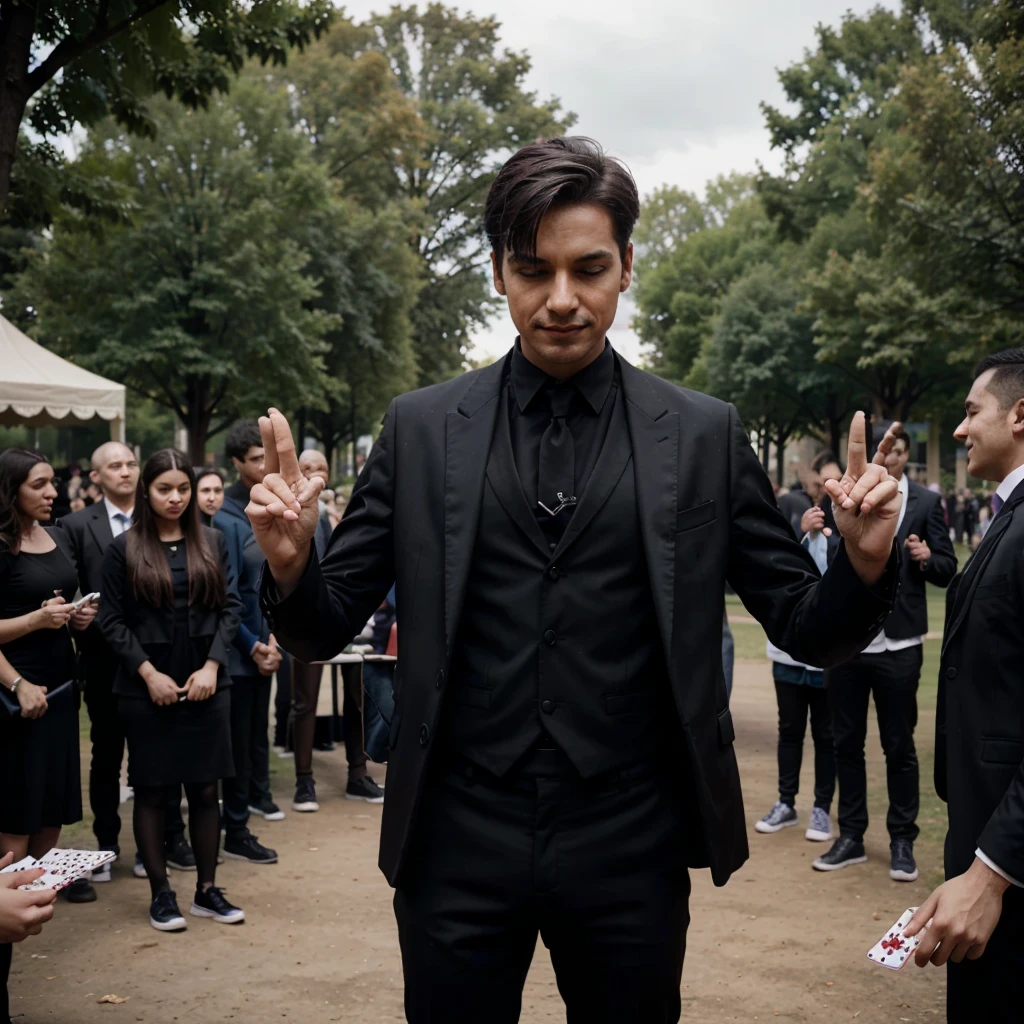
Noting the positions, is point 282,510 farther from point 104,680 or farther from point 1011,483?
point 104,680

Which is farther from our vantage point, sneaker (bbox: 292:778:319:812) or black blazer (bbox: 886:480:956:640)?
sneaker (bbox: 292:778:319:812)

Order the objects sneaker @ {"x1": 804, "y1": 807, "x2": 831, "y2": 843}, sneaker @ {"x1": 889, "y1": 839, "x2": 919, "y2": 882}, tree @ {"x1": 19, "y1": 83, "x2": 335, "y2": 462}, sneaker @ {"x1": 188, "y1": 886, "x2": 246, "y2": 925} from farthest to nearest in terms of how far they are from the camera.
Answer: tree @ {"x1": 19, "y1": 83, "x2": 335, "y2": 462} → sneaker @ {"x1": 804, "y1": 807, "x2": 831, "y2": 843} → sneaker @ {"x1": 889, "y1": 839, "x2": 919, "y2": 882} → sneaker @ {"x1": 188, "y1": 886, "x2": 246, "y2": 925}

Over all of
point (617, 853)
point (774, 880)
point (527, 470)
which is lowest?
point (774, 880)

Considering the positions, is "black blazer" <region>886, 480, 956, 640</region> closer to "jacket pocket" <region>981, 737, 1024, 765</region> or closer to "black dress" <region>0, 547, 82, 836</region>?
"jacket pocket" <region>981, 737, 1024, 765</region>

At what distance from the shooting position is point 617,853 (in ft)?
8.04


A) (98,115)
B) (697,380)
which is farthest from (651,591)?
(697,380)

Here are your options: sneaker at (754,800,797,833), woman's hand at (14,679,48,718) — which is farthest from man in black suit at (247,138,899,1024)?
sneaker at (754,800,797,833)

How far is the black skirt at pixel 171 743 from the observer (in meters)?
6.03

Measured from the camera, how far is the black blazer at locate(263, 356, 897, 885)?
8.05 feet

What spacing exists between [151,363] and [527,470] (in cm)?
2744

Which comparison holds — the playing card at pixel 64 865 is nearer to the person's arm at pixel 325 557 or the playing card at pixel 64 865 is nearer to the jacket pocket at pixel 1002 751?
the person's arm at pixel 325 557

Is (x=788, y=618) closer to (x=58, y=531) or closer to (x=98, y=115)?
(x=58, y=531)

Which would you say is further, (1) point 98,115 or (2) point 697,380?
(2) point 697,380

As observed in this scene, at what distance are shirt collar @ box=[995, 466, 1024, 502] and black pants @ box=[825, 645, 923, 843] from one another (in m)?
3.13
